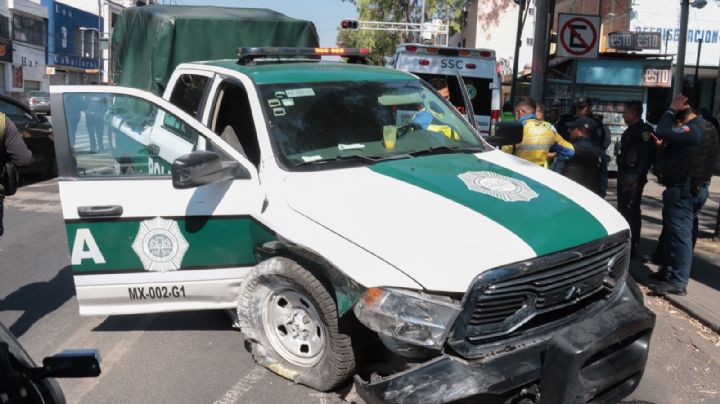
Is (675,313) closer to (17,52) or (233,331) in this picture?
(233,331)

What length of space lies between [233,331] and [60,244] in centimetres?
384

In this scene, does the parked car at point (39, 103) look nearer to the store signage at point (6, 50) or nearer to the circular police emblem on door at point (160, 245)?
the store signage at point (6, 50)

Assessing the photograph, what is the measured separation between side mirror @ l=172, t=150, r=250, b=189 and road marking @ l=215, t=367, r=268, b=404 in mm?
1309

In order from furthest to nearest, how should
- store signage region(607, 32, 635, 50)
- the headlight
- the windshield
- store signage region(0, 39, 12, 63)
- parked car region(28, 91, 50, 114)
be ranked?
store signage region(0, 39, 12, 63) → parked car region(28, 91, 50, 114) → store signage region(607, 32, 635, 50) → the windshield → the headlight

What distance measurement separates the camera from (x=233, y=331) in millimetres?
5293

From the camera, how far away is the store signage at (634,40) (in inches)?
668

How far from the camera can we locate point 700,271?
23.4ft

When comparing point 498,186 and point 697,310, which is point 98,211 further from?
point 697,310

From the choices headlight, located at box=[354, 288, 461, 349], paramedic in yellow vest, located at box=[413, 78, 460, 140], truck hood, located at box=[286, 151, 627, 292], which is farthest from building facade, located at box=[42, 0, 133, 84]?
headlight, located at box=[354, 288, 461, 349]

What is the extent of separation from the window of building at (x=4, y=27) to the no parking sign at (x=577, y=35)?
1536 inches

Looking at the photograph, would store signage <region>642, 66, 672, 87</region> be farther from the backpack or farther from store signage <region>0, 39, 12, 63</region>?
store signage <region>0, 39, 12, 63</region>

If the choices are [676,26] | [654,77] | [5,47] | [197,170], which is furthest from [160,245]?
[5,47]

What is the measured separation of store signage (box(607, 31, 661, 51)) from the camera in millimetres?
16969

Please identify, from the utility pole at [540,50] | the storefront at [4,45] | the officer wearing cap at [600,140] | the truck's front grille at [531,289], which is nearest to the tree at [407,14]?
the storefront at [4,45]
